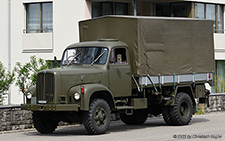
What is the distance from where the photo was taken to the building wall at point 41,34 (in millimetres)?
28875

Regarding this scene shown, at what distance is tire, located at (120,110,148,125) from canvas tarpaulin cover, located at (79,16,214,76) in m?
1.96

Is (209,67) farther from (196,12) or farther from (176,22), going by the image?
(196,12)

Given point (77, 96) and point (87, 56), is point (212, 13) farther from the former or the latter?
point (77, 96)

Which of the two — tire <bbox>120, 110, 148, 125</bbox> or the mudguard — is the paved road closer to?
tire <bbox>120, 110, 148, 125</bbox>

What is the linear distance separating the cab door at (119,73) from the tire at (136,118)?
2.25 metres

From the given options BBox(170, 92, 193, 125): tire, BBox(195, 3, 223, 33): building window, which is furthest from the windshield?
BBox(195, 3, 223, 33): building window

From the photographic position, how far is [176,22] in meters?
18.1

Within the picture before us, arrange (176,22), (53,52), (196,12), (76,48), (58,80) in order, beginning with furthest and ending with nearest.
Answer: (196,12)
(53,52)
(176,22)
(76,48)
(58,80)

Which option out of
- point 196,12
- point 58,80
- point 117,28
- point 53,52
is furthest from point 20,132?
point 196,12

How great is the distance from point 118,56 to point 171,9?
53.2 ft

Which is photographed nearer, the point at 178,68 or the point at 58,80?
the point at 58,80

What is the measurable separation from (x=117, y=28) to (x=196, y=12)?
1550cm

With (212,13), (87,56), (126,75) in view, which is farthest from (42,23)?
(126,75)

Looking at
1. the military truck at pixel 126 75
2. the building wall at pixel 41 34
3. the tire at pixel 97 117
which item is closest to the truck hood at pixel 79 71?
the military truck at pixel 126 75
